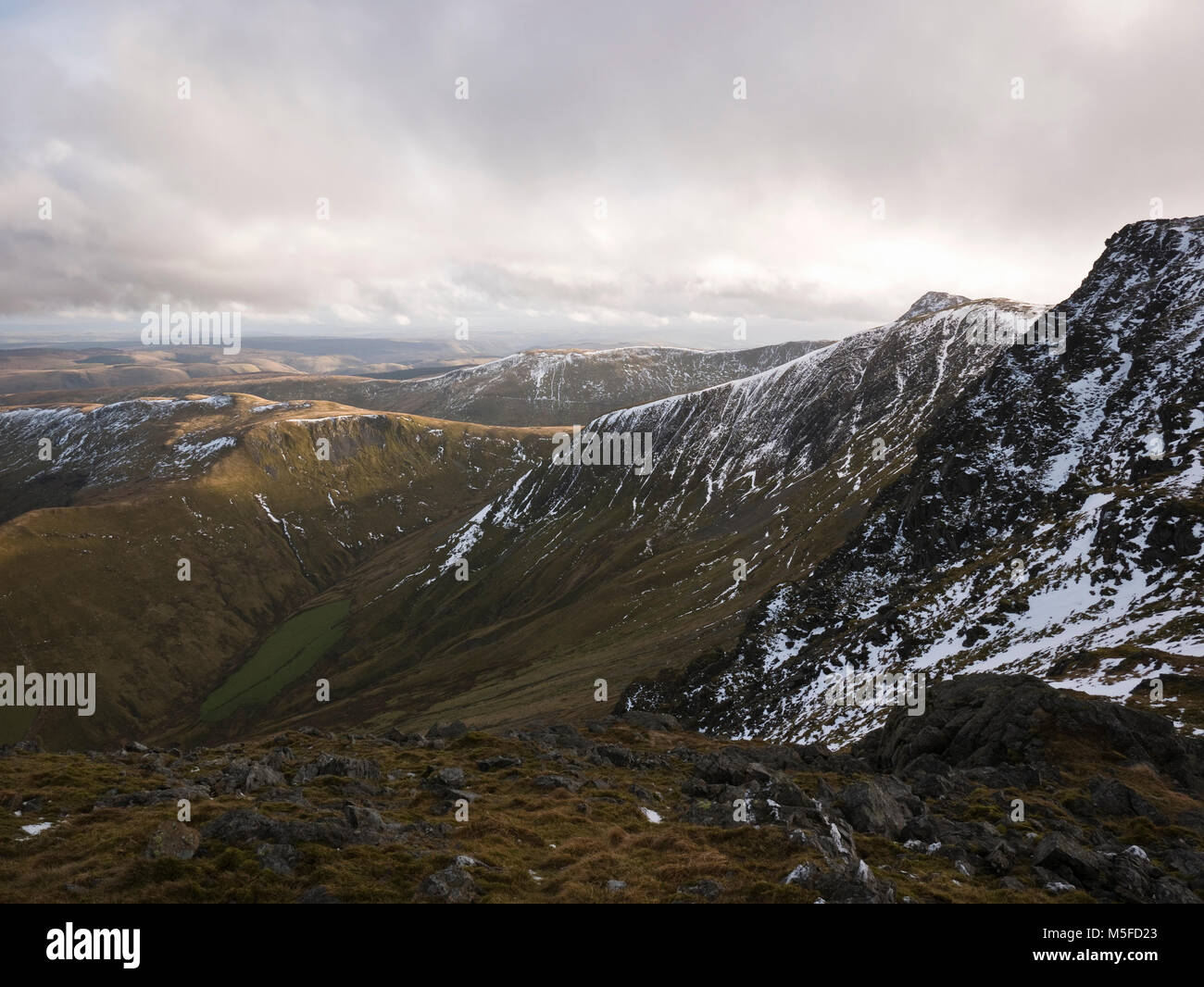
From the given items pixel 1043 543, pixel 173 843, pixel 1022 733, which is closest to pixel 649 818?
pixel 173 843

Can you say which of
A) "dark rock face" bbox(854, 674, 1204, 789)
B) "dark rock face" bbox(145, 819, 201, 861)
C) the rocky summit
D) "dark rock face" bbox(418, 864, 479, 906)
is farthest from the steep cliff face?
"dark rock face" bbox(145, 819, 201, 861)

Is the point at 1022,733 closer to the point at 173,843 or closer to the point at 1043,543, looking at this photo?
the point at 1043,543

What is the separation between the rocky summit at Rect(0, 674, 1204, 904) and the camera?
62.3ft

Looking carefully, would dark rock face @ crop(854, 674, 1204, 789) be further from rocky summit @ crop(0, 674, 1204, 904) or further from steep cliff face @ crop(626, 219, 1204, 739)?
steep cliff face @ crop(626, 219, 1204, 739)

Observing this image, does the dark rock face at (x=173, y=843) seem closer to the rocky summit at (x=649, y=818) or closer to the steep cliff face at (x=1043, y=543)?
the rocky summit at (x=649, y=818)

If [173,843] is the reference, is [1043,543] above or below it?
above

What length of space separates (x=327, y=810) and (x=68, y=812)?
13.2m

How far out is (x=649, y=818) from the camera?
29000mm

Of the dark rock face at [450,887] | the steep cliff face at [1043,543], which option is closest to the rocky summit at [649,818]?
the dark rock face at [450,887]

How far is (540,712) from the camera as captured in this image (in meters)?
116
